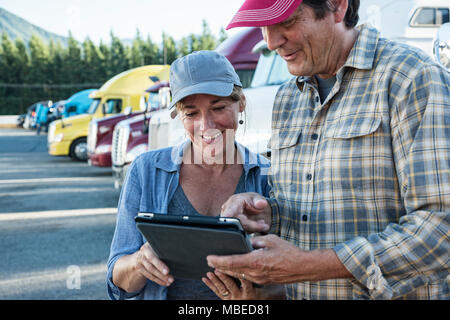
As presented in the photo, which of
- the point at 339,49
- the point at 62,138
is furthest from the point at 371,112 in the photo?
the point at 62,138

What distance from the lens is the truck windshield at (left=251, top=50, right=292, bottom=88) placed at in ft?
17.6

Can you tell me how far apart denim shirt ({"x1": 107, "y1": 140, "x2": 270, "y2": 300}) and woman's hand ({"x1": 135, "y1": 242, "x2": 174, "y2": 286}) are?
217 millimetres

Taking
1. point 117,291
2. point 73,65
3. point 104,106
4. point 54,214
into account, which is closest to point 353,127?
point 117,291

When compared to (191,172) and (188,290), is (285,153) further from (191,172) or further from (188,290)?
(188,290)

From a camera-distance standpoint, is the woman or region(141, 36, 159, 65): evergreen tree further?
region(141, 36, 159, 65): evergreen tree

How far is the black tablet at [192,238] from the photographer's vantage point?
1336 millimetres

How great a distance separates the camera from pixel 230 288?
61.2 inches

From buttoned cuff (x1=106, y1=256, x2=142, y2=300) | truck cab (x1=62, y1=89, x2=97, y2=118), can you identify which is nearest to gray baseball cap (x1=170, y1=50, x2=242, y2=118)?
buttoned cuff (x1=106, y1=256, x2=142, y2=300)

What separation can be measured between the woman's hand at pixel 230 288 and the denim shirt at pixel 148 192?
1.22ft

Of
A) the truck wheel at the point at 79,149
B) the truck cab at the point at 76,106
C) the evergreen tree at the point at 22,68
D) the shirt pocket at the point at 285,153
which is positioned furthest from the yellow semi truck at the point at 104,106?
the evergreen tree at the point at 22,68

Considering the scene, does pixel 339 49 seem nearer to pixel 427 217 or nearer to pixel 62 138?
pixel 427 217

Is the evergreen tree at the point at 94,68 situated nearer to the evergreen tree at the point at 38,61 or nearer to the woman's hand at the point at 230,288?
the evergreen tree at the point at 38,61

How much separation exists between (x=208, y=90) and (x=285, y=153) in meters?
0.41

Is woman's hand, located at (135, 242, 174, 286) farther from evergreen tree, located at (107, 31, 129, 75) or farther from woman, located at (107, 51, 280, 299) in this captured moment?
evergreen tree, located at (107, 31, 129, 75)
